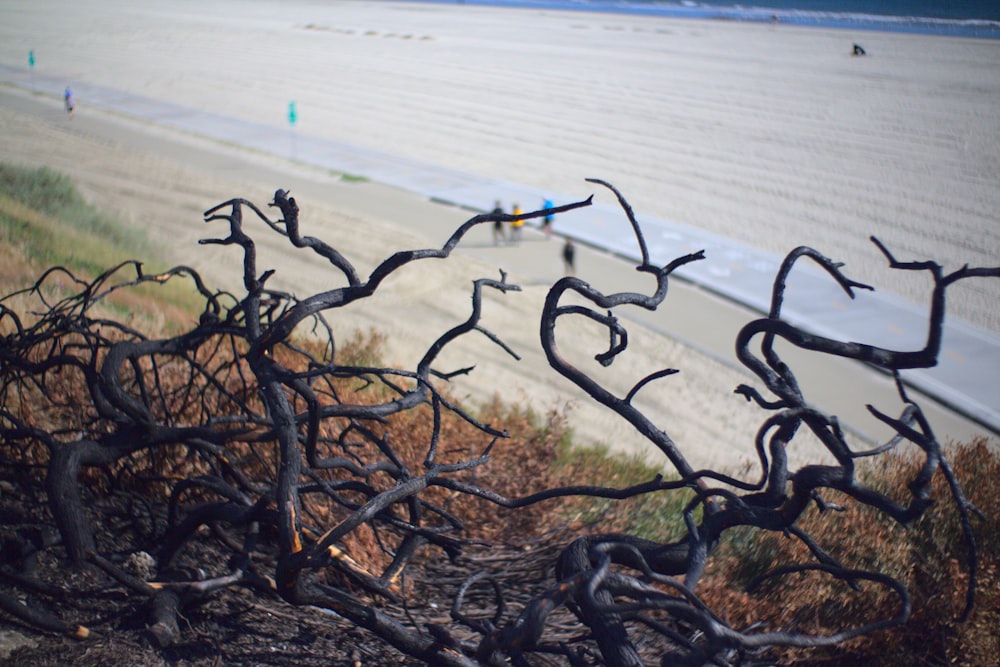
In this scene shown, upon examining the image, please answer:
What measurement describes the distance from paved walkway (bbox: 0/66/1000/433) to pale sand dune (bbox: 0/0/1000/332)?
0.99 metres

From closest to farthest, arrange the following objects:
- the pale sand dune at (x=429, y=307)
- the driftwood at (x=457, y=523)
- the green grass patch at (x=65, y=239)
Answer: the driftwood at (x=457, y=523), the green grass patch at (x=65, y=239), the pale sand dune at (x=429, y=307)

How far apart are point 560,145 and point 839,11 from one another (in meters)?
52.7

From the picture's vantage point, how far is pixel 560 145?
2923cm

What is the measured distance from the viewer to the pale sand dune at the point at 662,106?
73.4ft

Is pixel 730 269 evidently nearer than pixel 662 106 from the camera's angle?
Yes

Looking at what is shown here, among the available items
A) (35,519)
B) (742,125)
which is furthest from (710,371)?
(742,125)

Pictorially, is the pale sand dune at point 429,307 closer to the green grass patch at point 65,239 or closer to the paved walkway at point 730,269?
the green grass patch at point 65,239

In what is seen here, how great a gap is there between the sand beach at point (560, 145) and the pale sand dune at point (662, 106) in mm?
136

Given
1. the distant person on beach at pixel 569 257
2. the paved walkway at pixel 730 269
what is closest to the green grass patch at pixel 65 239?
the distant person on beach at pixel 569 257

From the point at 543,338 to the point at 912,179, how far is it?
24887 millimetres

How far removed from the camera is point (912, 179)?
2511 centimetres

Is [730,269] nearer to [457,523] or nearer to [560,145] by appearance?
[560,145]

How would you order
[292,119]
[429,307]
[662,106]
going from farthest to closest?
[662,106] < [292,119] < [429,307]

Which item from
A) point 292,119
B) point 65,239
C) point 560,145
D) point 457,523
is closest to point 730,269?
point 65,239
